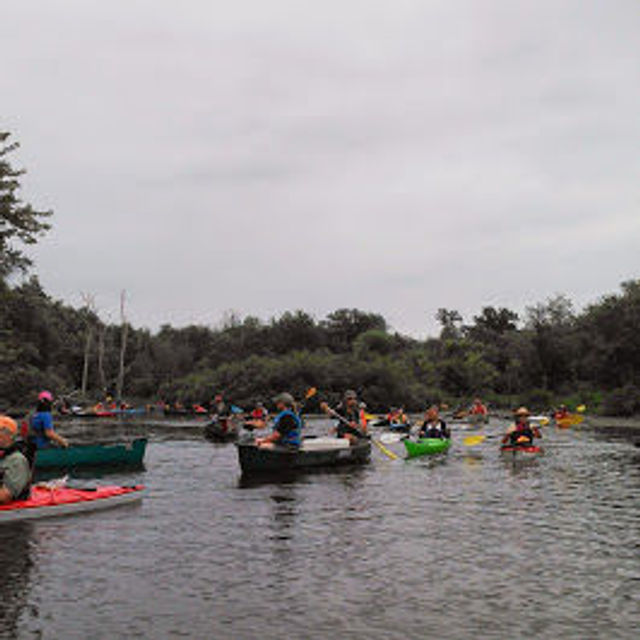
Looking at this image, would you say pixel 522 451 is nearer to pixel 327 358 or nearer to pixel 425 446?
pixel 425 446

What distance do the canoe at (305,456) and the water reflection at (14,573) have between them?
6719 mm

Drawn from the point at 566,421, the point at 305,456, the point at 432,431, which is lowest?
the point at 305,456

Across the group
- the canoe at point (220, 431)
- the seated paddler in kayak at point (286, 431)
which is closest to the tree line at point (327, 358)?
the canoe at point (220, 431)

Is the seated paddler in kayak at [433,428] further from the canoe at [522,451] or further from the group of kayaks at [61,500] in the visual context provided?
the group of kayaks at [61,500]

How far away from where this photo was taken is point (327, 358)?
6581 centimetres

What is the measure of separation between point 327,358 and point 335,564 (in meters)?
55.9

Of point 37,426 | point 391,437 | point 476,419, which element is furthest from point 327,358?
point 37,426

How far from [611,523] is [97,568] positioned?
8.01 meters

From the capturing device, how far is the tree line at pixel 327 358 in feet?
147

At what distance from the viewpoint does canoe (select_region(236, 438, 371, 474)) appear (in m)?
18.4

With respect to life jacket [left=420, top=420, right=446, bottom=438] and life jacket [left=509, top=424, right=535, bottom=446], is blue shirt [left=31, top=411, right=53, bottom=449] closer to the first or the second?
life jacket [left=420, top=420, right=446, bottom=438]

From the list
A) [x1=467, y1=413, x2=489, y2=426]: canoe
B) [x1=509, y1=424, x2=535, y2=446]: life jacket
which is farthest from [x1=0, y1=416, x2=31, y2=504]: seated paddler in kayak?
[x1=467, y1=413, x2=489, y2=426]: canoe

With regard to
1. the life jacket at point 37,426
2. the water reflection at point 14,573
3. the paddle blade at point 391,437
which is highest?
the life jacket at point 37,426

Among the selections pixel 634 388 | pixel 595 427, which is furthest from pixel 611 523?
pixel 634 388
